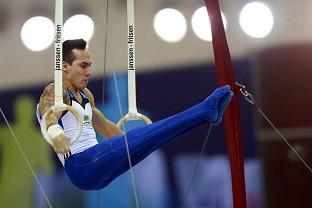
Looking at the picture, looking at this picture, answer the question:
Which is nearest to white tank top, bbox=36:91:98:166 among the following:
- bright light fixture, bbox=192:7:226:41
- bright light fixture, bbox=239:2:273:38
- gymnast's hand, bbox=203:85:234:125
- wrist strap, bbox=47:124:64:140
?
wrist strap, bbox=47:124:64:140

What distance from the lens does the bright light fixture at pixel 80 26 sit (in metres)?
4.98

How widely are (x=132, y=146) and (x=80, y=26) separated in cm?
203

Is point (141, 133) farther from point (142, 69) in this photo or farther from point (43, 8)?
point (43, 8)

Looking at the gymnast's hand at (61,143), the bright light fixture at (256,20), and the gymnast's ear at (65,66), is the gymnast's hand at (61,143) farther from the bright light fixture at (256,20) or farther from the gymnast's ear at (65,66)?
the bright light fixture at (256,20)

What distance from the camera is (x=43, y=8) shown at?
512 centimetres

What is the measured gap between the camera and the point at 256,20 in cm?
477

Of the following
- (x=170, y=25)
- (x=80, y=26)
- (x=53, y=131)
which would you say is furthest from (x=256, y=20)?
(x=53, y=131)

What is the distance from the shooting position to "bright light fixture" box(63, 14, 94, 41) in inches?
196

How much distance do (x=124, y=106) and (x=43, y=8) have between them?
1161mm

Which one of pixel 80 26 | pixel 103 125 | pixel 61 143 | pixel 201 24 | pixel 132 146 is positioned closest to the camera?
pixel 61 143

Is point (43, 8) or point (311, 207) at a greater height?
point (43, 8)

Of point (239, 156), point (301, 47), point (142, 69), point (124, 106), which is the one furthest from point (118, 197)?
point (301, 47)

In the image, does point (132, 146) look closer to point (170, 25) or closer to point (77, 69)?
point (77, 69)

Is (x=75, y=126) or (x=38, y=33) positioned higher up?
(x=38, y=33)
